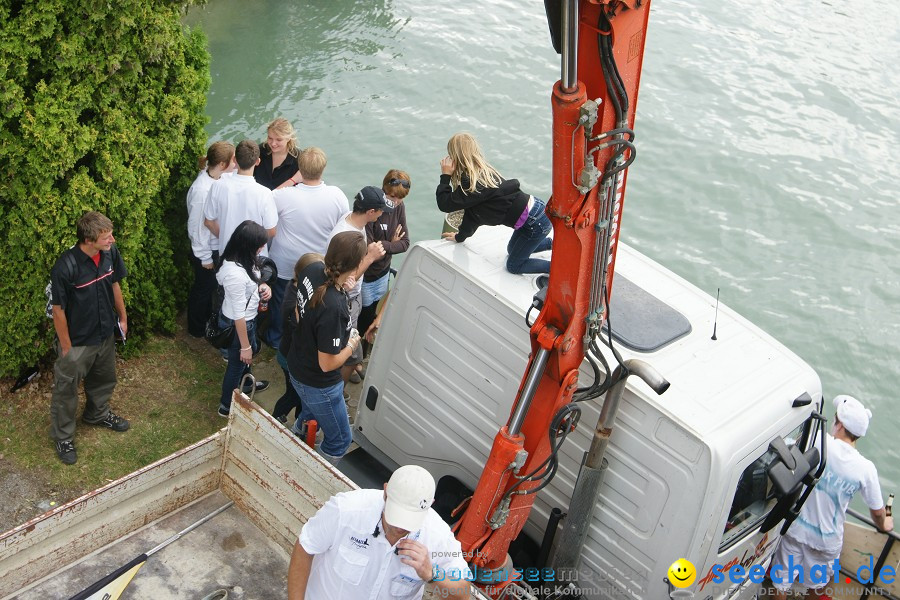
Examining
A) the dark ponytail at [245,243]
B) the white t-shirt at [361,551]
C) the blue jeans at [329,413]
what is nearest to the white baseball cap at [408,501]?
the white t-shirt at [361,551]

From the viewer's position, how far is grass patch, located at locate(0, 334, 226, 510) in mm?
6355

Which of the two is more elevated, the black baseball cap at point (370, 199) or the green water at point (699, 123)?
the black baseball cap at point (370, 199)

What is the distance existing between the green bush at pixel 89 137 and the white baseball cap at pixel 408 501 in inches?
147

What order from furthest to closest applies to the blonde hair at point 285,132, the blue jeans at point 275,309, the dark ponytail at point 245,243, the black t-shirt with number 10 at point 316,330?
1. the blonde hair at point 285,132
2. the blue jeans at point 275,309
3. the dark ponytail at point 245,243
4. the black t-shirt with number 10 at point 316,330

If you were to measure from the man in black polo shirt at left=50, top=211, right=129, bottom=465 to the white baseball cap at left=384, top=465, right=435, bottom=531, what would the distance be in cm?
298

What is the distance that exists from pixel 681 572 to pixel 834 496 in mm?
1559

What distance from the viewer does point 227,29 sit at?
14.4m

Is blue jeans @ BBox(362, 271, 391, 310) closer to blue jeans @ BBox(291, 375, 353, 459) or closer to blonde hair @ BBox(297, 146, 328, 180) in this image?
blonde hair @ BBox(297, 146, 328, 180)

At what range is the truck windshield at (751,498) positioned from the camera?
16.1 feet

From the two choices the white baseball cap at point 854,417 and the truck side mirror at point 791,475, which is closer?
the truck side mirror at point 791,475

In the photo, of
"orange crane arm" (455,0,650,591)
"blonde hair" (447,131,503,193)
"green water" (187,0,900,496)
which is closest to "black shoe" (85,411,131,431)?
"orange crane arm" (455,0,650,591)

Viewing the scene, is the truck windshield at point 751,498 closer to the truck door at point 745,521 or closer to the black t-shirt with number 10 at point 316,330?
the truck door at point 745,521

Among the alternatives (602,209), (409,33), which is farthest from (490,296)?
(409,33)

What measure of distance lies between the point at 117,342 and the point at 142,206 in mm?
1167
